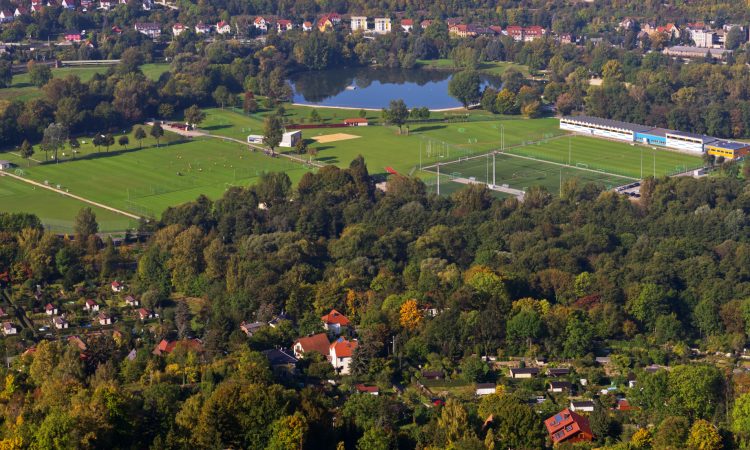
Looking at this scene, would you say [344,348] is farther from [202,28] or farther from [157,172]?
[202,28]

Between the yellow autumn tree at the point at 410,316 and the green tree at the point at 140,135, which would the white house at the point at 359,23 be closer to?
the green tree at the point at 140,135

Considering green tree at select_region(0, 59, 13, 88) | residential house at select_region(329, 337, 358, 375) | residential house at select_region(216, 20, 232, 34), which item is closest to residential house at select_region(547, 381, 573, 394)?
residential house at select_region(329, 337, 358, 375)

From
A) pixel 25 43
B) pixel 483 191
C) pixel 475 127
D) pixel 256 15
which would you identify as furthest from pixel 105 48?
pixel 483 191

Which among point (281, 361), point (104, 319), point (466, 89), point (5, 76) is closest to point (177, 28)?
point (5, 76)

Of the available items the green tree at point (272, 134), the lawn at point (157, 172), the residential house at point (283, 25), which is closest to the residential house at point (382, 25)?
the residential house at point (283, 25)

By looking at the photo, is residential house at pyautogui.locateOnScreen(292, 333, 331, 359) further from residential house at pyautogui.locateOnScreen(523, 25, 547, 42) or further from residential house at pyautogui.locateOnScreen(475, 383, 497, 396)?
residential house at pyautogui.locateOnScreen(523, 25, 547, 42)
